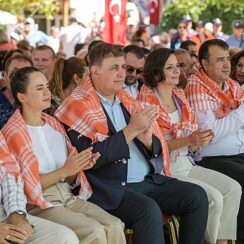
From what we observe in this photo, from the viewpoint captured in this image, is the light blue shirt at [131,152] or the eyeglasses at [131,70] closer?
the light blue shirt at [131,152]

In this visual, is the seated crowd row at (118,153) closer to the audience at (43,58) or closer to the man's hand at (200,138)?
the man's hand at (200,138)

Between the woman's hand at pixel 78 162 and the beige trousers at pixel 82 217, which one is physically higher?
the woman's hand at pixel 78 162

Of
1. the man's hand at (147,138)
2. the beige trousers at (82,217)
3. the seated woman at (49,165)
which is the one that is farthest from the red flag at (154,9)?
the beige trousers at (82,217)

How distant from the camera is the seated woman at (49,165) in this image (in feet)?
12.3

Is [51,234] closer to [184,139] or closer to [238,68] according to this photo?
[184,139]

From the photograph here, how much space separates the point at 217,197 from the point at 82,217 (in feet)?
3.81

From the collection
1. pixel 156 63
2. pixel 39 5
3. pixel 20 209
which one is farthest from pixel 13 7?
pixel 20 209

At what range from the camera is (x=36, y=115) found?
4012mm

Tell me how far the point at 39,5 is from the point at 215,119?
1812cm

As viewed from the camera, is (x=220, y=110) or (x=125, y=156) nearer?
(x=125, y=156)

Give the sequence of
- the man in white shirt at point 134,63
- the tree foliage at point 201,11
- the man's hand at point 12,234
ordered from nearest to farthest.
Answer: the man's hand at point 12,234
the man in white shirt at point 134,63
the tree foliage at point 201,11

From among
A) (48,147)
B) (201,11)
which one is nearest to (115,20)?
(48,147)

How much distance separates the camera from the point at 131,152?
4.31 metres

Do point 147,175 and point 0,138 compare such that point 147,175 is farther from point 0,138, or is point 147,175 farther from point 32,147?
point 0,138
